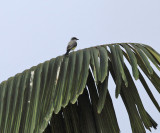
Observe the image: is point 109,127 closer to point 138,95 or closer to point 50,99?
point 138,95

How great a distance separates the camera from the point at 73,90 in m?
3.69

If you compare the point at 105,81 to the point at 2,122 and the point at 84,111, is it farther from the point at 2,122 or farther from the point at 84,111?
the point at 2,122

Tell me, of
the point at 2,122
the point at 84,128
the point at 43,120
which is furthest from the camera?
the point at 84,128

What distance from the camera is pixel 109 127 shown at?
4.12 m

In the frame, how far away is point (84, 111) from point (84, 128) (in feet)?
0.55

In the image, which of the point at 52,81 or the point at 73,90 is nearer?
the point at 73,90

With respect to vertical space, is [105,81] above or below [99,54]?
below

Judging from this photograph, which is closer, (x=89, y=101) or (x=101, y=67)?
(x=101, y=67)

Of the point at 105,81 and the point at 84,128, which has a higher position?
the point at 105,81

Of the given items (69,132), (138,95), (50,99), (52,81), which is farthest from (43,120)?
(138,95)

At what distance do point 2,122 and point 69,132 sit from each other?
2.40ft

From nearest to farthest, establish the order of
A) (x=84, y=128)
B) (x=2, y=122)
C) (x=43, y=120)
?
1. (x=43, y=120)
2. (x=2, y=122)
3. (x=84, y=128)

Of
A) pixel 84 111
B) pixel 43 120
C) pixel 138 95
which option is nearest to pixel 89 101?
pixel 84 111

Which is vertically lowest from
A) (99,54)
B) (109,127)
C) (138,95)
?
(109,127)
